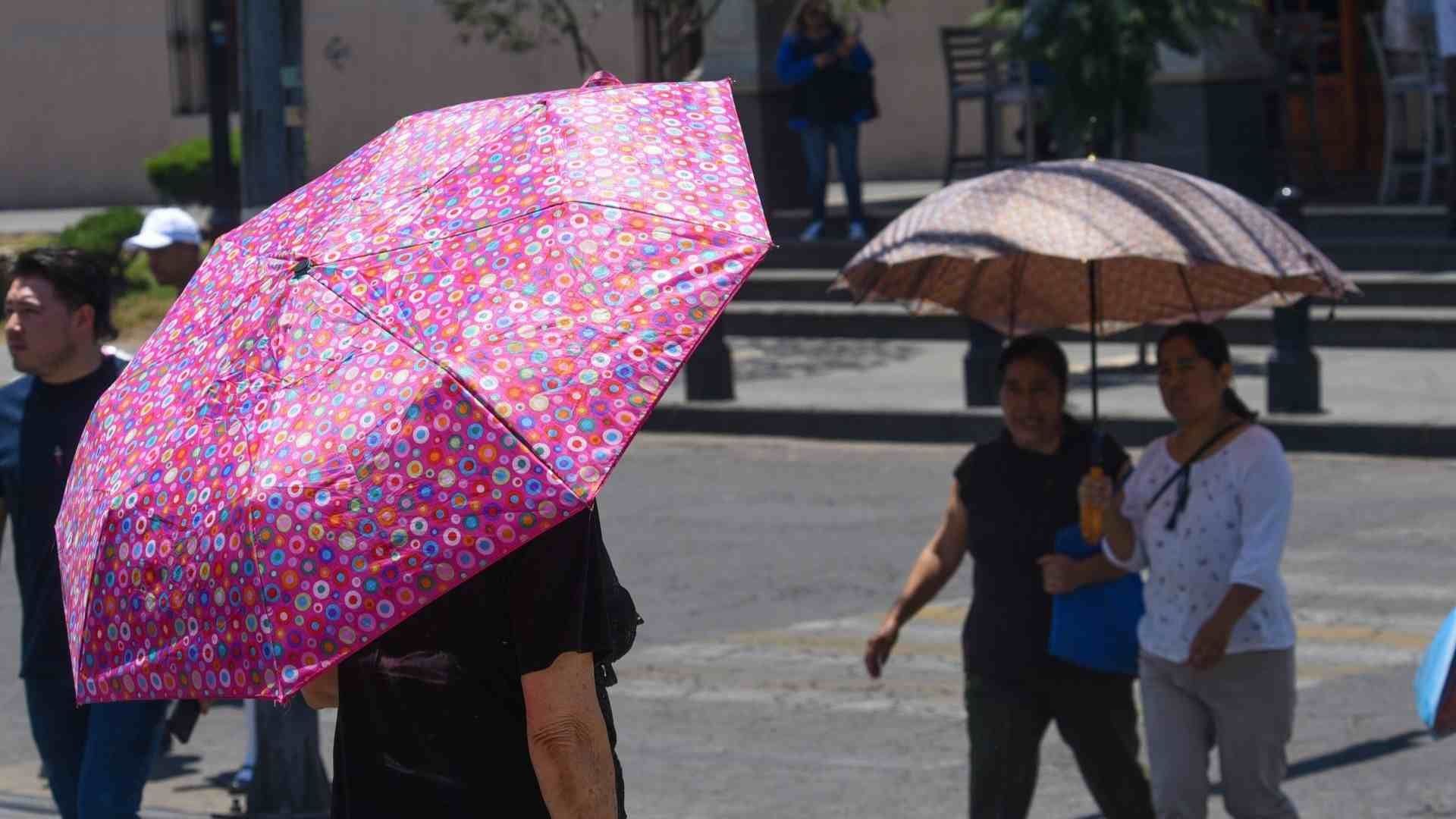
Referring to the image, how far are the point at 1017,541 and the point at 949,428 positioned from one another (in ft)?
27.1

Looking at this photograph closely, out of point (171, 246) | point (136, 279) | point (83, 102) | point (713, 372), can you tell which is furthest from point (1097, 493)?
point (83, 102)

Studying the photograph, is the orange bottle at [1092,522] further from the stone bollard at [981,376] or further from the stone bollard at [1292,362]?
the stone bollard at [981,376]

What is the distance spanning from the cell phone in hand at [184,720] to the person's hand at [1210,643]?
2.76 metres

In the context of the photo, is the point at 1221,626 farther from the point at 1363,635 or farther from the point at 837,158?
the point at 837,158

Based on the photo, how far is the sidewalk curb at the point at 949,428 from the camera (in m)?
12.8

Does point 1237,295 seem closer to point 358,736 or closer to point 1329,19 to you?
point 358,736

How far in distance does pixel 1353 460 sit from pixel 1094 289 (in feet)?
22.7

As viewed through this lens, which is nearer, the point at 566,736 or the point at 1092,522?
the point at 566,736

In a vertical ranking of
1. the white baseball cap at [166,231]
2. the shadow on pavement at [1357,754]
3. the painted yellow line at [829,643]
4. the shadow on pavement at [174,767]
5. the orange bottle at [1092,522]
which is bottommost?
the painted yellow line at [829,643]

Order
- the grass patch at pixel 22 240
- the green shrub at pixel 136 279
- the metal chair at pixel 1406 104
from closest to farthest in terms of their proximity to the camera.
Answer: the metal chair at pixel 1406 104 < the green shrub at pixel 136 279 < the grass patch at pixel 22 240

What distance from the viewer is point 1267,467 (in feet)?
18.1

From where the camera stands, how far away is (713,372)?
15.1 m

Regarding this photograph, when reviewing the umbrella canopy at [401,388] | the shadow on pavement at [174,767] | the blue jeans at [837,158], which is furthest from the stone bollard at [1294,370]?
the umbrella canopy at [401,388]

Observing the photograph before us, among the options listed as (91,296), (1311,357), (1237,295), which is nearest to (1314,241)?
(1311,357)
